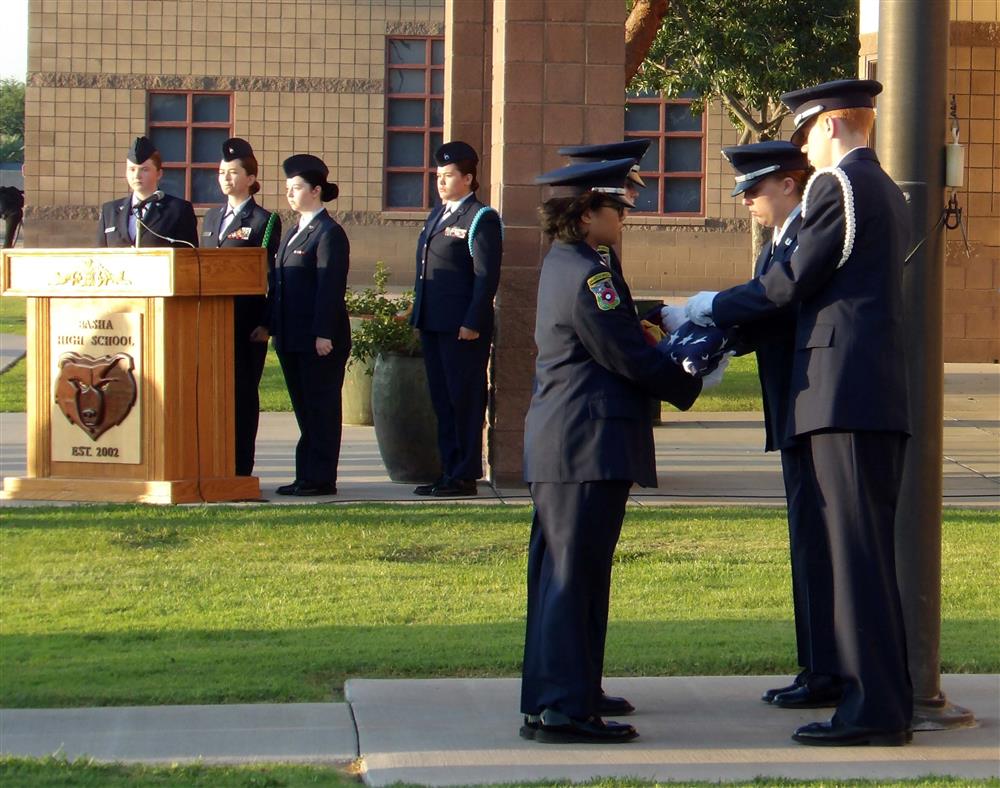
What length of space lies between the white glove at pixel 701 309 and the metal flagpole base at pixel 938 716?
1465mm

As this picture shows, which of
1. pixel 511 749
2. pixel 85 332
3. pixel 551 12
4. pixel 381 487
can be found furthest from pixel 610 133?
pixel 511 749

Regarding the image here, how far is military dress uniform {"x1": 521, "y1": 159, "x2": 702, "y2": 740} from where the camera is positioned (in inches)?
207

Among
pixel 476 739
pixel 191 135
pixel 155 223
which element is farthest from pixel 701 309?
pixel 191 135

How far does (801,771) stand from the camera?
16.5ft

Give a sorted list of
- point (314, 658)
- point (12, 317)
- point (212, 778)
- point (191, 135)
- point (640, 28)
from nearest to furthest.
→ 1. point (212, 778)
2. point (314, 658)
3. point (640, 28)
4. point (12, 317)
5. point (191, 135)

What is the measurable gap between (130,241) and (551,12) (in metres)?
2.95

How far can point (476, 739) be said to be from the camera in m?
5.38

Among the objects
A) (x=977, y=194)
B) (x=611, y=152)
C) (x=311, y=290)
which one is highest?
(x=977, y=194)

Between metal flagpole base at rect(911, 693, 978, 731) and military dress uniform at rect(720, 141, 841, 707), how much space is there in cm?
28

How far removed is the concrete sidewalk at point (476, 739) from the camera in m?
5.06

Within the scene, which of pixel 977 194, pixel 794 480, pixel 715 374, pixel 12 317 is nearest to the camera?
pixel 715 374

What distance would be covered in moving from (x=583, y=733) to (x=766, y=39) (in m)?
16.9

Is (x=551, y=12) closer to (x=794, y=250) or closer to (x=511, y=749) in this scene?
(x=794, y=250)

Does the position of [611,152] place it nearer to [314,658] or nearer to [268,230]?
[314,658]
